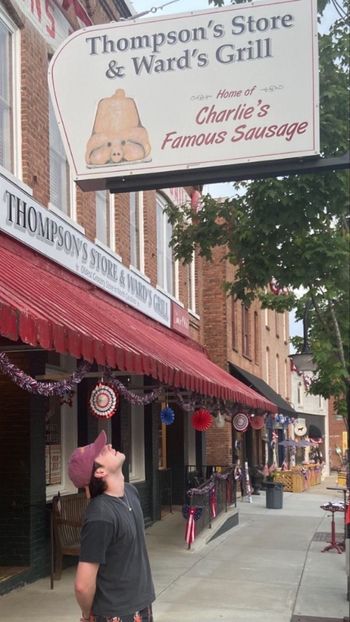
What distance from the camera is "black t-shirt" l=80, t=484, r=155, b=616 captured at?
3.68 m

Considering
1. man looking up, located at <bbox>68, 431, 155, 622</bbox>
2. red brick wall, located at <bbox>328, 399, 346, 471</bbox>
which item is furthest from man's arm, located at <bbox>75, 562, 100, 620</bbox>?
red brick wall, located at <bbox>328, 399, 346, 471</bbox>

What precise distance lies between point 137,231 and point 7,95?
537cm

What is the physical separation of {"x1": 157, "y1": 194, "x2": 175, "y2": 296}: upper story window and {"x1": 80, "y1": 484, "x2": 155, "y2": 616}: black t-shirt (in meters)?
11.9

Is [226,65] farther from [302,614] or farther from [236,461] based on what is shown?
[236,461]

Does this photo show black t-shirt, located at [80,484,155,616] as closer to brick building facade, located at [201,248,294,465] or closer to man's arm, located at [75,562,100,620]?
man's arm, located at [75,562,100,620]

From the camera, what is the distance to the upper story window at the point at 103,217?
12.2m

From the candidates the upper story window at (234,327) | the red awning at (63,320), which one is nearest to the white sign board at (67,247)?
the red awning at (63,320)

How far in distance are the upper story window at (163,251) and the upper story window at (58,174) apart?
4.87m

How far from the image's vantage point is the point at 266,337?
2997 centimetres

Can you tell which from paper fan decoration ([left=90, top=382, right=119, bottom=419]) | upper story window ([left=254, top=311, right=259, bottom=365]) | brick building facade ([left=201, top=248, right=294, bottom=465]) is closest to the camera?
paper fan decoration ([left=90, top=382, right=119, bottom=419])

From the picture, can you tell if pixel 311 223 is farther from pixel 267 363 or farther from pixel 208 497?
pixel 267 363

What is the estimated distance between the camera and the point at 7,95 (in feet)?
30.7

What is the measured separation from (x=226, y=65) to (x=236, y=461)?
57.7 ft

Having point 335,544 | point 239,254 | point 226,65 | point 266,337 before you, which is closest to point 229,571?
point 335,544
